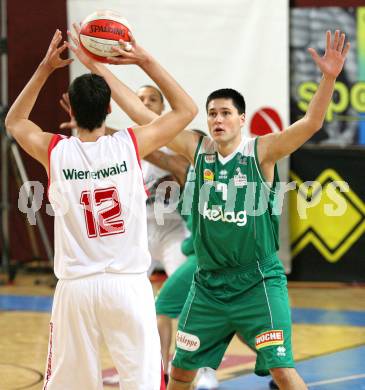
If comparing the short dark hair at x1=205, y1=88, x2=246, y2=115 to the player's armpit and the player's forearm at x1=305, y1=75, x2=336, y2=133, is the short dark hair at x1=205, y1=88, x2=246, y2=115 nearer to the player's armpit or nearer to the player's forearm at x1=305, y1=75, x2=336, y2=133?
the player's forearm at x1=305, y1=75, x2=336, y2=133

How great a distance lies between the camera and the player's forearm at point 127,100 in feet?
17.7

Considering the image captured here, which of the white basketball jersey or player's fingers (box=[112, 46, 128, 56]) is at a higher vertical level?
player's fingers (box=[112, 46, 128, 56])

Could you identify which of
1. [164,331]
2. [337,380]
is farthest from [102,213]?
[337,380]

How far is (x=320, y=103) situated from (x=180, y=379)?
1.90 metres

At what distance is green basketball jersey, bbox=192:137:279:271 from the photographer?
5.56 m

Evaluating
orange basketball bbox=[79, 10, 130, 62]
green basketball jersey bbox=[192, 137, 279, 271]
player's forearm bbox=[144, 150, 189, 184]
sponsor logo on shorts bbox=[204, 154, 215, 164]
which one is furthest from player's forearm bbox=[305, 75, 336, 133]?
player's forearm bbox=[144, 150, 189, 184]

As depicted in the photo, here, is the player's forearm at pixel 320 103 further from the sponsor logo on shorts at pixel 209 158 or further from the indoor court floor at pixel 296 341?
the indoor court floor at pixel 296 341

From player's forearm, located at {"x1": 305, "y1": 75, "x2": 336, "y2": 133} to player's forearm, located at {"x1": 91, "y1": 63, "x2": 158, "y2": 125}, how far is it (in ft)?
3.13

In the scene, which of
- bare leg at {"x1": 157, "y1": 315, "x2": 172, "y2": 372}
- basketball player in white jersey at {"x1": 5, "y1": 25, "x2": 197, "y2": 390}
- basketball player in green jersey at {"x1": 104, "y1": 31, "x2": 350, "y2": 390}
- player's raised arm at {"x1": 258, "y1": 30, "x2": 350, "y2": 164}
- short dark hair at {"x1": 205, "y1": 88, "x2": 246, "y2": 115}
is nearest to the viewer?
basketball player in white jersey at {"x1": 5, "y1": 25, "x2": 197, "y2": 390}

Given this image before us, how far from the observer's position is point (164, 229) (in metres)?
8.00

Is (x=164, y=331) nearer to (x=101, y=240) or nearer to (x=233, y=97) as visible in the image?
(x=233, y=97)

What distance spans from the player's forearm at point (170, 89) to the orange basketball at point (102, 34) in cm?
44

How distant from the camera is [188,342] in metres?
5.58

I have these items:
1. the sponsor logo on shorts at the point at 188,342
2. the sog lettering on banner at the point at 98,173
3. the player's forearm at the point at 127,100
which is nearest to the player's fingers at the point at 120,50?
the player's forearm at the point at 127,100
